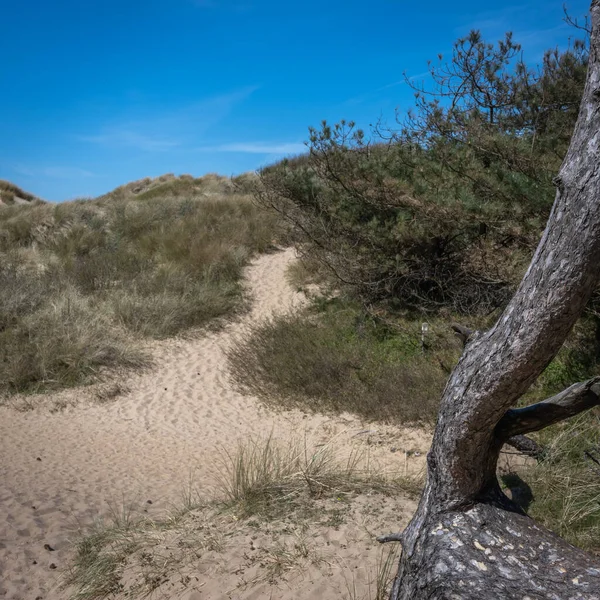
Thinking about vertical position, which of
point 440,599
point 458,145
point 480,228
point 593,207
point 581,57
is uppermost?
point 581,57

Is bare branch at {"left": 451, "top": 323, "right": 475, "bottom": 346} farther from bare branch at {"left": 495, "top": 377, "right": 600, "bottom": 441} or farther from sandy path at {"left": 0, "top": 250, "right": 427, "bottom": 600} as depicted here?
sandy path at {"left": 0, "top": 250, "right": 427, "bottom": 600}

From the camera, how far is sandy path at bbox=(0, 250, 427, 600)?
4897mm

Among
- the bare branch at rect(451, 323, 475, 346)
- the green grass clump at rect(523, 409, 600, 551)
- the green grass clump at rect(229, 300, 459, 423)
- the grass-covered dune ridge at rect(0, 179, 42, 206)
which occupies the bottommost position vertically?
the green grass clump at rect(523, 409, 600, 551)

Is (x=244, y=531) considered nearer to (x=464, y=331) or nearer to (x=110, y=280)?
(x=464, y=331)

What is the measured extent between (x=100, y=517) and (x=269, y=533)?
6.47ft

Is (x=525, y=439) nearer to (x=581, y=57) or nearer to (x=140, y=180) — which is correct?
(x=581, y=57)

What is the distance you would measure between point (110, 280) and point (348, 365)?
6.31m

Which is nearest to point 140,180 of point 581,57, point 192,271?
point 192,271

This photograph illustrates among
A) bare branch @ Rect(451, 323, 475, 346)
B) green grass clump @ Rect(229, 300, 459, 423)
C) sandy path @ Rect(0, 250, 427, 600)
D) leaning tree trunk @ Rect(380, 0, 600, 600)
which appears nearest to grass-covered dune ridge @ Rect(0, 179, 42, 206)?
sandy path @ Rect(0, 250, 427, 600)

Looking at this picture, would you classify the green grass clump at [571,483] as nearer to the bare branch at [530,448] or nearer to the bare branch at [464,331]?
the bare branch at [530,448]

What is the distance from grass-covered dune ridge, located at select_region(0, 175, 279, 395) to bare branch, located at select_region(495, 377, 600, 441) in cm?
726

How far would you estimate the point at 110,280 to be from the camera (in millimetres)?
12188

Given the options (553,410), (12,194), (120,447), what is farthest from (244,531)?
(12,194)

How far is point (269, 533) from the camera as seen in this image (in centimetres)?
418
